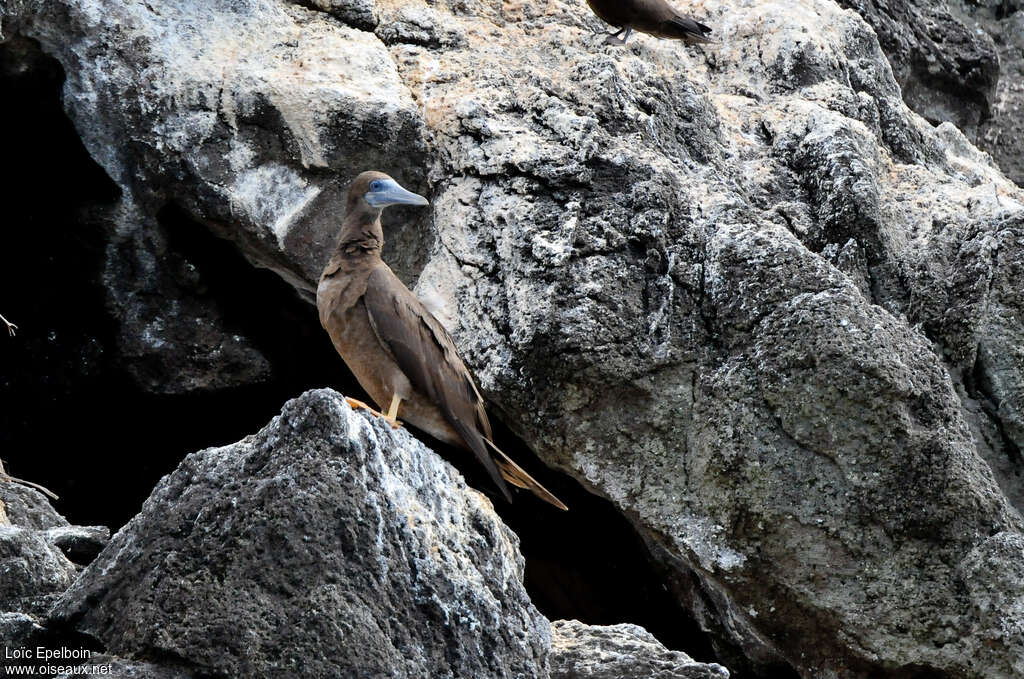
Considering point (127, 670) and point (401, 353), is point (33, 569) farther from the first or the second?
point (401, 353)

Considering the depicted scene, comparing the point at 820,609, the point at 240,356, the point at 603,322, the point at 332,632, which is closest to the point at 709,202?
the point at 603,322

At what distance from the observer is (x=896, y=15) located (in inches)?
368

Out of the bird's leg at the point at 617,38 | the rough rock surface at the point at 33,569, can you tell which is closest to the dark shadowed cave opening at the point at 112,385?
the rough rock surface at the point at 33,569

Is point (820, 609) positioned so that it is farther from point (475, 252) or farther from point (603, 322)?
point (475, 252)

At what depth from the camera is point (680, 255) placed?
636 centimetres

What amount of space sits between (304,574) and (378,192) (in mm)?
2365

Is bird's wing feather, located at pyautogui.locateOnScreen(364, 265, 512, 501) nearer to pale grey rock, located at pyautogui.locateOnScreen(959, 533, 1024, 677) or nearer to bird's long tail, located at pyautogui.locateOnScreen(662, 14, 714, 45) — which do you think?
pale grey rock, located at pyautogui.locateOnScreen(959, 533, 1024, 677)

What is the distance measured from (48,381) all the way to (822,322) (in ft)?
13.2

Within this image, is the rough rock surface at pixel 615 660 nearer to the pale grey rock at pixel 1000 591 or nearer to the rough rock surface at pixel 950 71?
the pale grey rock at pixel 1000 591

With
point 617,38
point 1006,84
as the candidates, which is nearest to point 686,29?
point 617,38

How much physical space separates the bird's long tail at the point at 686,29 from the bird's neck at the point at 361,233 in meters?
2.47

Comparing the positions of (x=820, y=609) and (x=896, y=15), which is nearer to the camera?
(x=820, y=609)

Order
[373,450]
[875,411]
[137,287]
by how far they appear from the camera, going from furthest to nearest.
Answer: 1. [137,287]
2. [875,411]
3. [373,450]

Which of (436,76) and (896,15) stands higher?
(896,15)
